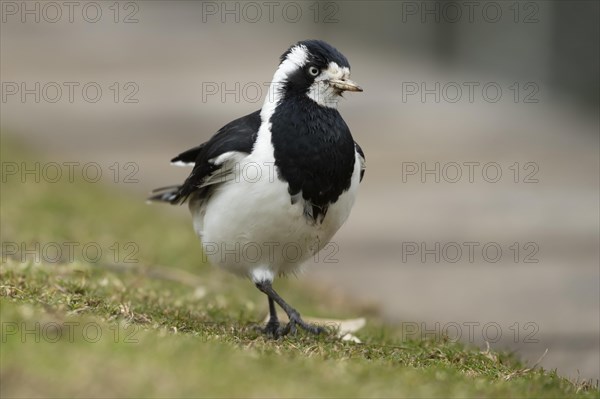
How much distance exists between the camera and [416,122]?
15531mm

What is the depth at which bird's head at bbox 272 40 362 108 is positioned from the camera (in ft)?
18.3

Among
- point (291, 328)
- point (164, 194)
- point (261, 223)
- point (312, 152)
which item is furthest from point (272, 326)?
point (164, 194)

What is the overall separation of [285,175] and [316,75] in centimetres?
66

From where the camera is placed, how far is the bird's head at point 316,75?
5.58 metres

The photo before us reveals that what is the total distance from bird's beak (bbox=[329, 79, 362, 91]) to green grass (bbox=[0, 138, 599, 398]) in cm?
134

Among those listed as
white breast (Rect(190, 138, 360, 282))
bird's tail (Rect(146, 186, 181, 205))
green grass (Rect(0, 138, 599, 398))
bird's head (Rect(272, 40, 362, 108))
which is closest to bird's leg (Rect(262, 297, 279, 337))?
green grass (Rect(0, 138, 599, 398))

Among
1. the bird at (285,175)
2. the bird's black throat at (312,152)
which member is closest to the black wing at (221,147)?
the bird at (285,175)

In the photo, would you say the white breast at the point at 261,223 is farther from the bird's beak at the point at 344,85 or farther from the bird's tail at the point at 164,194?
the bird's tail at the point at 164,194

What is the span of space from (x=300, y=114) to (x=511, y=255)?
4.90m

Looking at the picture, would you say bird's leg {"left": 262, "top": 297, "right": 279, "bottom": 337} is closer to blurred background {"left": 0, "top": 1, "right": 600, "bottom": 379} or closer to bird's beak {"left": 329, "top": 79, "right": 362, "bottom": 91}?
blurred background {"left": 0, "top": 1, "right": 600, "bottom": 379}

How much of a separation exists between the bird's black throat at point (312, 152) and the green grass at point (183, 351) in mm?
764

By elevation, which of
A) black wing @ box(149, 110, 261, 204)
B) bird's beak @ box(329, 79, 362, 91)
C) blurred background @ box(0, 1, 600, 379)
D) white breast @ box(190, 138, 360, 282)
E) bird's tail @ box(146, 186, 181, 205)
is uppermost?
bird's beak @ box(329, 79, 362, 91)

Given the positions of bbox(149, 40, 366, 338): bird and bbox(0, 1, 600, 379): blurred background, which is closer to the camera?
bbox(149, 40, 366, 338): bird

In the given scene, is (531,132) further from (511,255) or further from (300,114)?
(300,114)
